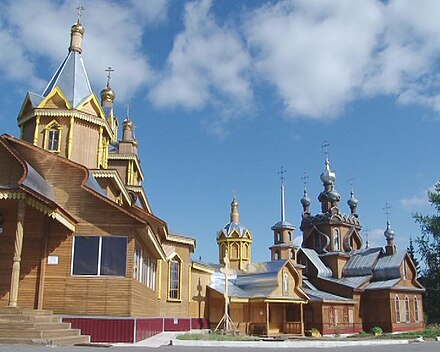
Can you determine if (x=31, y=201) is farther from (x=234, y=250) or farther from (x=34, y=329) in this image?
(x=234, y=250)

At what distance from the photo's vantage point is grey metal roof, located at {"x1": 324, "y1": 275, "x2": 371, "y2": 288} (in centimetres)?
4129

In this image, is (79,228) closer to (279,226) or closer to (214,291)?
(214,291)

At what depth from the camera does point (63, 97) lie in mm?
21859

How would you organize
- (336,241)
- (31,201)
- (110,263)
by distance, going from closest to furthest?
1. (31,201)
2. (110,263)
3. (336,241)

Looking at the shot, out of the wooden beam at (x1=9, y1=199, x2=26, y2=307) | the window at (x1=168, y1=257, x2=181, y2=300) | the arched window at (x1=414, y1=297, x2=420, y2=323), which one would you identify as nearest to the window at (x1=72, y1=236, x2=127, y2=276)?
the wooden beam at (x1=9, y1=199, x2=26, y2=307)

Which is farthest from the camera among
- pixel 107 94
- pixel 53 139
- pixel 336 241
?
pixel 336 241

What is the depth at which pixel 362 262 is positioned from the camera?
44.4 m

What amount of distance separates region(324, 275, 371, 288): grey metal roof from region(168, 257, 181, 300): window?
61.2 feet

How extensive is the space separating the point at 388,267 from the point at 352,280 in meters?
3.15

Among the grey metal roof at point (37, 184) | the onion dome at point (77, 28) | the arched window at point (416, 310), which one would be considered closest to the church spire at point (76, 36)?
the onion dome at point (77, 28)

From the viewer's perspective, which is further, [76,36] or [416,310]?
[416,310]

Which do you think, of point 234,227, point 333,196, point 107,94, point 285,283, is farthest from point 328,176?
point 107,94

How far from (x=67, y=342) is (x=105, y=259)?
2.86 meters

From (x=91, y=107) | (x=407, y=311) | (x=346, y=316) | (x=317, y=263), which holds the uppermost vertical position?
(x=91, y=107)
